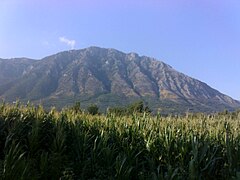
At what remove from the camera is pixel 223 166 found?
7438 mm

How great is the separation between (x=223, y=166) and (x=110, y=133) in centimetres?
319

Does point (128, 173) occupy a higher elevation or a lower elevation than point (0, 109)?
lower

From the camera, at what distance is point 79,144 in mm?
8617

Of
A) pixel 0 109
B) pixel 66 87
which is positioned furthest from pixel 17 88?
pixel 0 109

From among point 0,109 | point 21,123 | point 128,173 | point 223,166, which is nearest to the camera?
point 128,173

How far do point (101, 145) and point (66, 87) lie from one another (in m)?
185

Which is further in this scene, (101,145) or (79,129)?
(79,129)

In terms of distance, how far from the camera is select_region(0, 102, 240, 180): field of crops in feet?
22.9

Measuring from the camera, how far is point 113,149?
316 inches

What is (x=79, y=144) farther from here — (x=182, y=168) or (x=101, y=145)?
(x=182, y=168)

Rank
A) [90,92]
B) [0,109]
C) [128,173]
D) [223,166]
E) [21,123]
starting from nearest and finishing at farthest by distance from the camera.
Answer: [128,173] < [223,166] < [21,123] < [0,109] < [90,92]

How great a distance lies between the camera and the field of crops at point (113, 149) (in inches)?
274

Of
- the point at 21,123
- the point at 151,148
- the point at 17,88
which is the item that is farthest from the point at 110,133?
the point at 17,88

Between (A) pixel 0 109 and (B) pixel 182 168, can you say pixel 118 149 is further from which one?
(A) pixel 0 109
